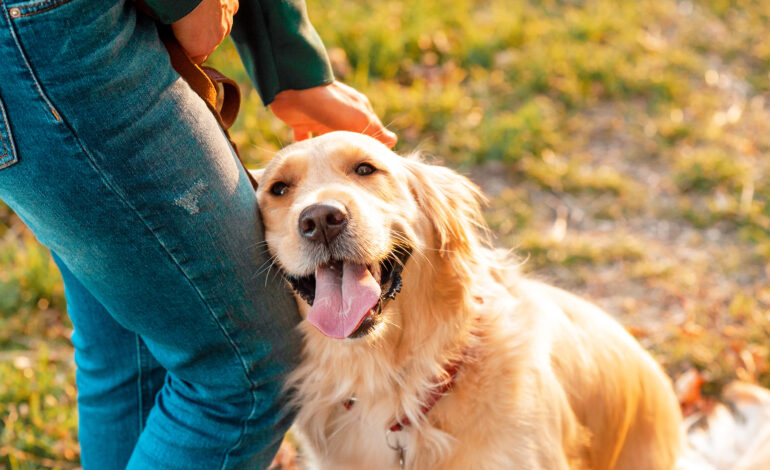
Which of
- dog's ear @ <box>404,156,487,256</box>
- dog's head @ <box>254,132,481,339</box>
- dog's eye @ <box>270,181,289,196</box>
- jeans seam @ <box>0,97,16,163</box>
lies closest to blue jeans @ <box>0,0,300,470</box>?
jeans seam @ <box>0,97,16,163</box>

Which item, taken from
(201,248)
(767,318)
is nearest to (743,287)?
(767,318)

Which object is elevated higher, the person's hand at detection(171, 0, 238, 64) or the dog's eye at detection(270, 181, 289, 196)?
the person's hand at detection(171, 0, 238, 64)

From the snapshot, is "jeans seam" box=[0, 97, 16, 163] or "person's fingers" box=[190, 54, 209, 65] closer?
"jeans seam" box=[0, 97, 16, 163]

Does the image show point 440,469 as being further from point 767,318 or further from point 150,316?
point 767,318

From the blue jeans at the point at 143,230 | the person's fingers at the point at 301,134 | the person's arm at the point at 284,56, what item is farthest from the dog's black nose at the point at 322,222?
the person's fingers at the point at 301,134

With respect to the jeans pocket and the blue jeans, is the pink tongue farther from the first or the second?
the jeans pocket

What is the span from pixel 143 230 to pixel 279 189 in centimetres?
68

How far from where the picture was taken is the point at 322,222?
1.80 m

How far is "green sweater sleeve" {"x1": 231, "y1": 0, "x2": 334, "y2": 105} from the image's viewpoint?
1808 mm

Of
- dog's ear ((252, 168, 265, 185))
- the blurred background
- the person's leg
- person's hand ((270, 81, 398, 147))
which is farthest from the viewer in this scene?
the blurred background

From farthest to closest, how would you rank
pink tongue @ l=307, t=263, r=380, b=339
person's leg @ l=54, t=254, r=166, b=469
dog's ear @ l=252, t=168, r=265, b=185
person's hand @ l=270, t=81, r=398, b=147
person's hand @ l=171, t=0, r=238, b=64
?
dog's ear @ l=252, t=168, r=265, b=185, person's hand @ l=270, t=81, r=398, b=147, person's leg @ l=54, t=254, r=166, b=469, pink tongue @ l=307, t=263, r=380, b=339, person's hand @ l=171, t=0, r=238, b=64

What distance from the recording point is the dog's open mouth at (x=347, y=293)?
174cm

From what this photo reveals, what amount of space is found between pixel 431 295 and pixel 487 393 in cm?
32

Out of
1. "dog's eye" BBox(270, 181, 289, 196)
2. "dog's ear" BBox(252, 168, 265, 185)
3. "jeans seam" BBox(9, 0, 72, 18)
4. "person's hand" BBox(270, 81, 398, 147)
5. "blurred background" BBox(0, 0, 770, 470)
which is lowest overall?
"blurred background" BBox(0, 0, 770, 470)
